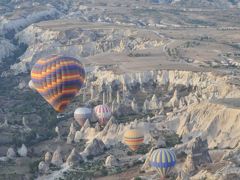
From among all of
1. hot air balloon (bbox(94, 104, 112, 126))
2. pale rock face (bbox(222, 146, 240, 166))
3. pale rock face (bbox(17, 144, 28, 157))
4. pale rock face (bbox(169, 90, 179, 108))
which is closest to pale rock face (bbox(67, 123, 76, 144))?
hot air balloon (bbox(94, 104, 112, 126))

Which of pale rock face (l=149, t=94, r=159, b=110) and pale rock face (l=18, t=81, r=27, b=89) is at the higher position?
pale rock face (l=149, t=94, r=159, b=110)

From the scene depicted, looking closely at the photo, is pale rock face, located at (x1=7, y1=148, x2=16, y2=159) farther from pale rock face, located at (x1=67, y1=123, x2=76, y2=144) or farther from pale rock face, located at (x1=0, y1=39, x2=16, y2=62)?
pale rock face, located at (x1=0, y1=39, x2=16, y2=62)

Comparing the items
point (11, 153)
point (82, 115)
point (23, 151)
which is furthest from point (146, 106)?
point (11, 153)

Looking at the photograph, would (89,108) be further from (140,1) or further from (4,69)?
(140,1)

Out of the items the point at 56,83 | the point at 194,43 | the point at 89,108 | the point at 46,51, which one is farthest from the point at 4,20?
the point at 56,83

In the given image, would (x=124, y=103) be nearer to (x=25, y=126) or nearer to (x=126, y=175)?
(x=25, y=126)
